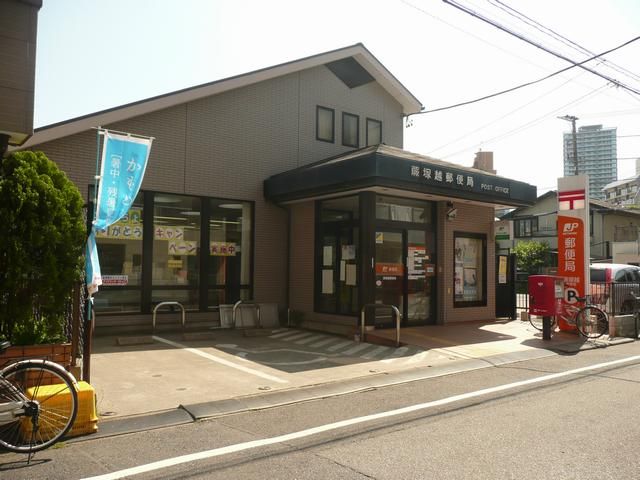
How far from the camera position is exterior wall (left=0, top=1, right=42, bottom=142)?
6.63 m

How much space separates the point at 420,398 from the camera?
6828 millimetres

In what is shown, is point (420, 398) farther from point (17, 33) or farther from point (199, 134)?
point (199, 134)

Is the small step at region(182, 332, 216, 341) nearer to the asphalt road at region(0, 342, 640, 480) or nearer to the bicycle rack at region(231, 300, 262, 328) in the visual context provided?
the bicycle rack at region(231, 300, 262, 328)

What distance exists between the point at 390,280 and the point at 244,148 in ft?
17.1

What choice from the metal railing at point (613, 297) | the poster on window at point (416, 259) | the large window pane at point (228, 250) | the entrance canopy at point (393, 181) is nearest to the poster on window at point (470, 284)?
the poster on window at point (416, 259)

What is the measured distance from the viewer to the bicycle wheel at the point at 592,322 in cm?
1250

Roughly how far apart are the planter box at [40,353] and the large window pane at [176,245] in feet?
21.7

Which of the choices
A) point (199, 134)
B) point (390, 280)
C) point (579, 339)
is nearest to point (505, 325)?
point (579, 339)

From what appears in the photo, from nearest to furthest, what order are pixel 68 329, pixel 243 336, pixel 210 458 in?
pixel 210 458 → pixel 68 329 → pixel 243 336

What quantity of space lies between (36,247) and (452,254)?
10.7 metres

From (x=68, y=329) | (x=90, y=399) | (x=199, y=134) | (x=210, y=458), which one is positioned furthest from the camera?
(x=199, y=134)

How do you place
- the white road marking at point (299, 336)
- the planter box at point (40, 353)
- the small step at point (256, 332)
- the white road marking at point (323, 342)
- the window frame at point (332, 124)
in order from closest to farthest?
the planter box at point (40, 353) < the white road marking at point (323, 342) < the white road marking at point (299, 336) < the small step at point (256, 332) < the window frame at point (332, 124)

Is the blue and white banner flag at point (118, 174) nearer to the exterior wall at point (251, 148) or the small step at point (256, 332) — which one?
the exterior wall at point (251, 148)

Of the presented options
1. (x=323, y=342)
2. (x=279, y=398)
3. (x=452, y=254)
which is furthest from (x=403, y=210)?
(x=279, y=398)
